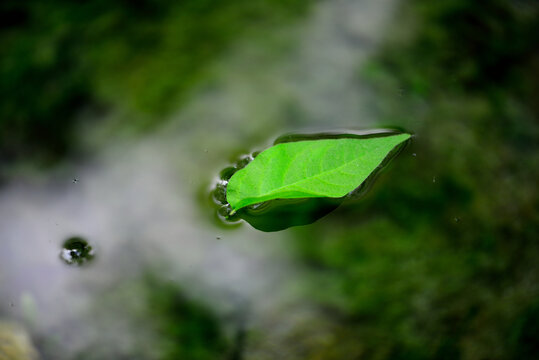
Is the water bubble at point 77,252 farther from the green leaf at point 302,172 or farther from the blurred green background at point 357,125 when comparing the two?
the green leaf at point 302,172

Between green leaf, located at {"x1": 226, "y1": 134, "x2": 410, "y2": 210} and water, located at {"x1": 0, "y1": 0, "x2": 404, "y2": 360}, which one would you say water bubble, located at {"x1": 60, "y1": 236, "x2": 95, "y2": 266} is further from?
green leaf, located at {"x1": 226, "y1": 134, "x2": 410, "y2": 210}

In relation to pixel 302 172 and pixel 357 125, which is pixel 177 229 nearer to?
pixel 302 172

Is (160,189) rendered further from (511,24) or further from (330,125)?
(511,24)

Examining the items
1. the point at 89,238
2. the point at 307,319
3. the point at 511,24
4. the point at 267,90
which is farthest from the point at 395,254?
the point at 511,24

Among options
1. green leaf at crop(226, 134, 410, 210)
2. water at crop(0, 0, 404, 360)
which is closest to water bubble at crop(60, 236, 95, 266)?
water at crop(0, 0, 404, 360)
